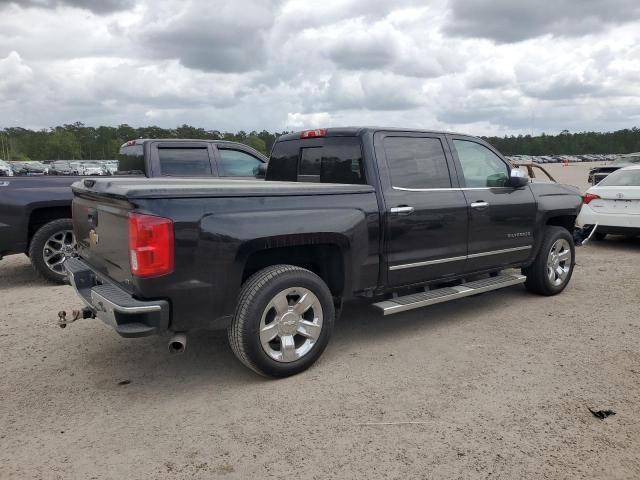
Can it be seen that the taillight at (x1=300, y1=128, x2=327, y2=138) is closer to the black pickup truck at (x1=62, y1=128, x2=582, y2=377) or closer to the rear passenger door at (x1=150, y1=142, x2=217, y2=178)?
the black pickup truck at (x1=62, y1=128, x2=582, y2=377)

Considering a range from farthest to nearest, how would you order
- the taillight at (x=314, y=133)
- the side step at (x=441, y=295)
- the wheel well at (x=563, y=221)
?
the wheel well at (x=563, y=221)
the taillight at (x=314, y=133)
the side step at (x=441, y=295)

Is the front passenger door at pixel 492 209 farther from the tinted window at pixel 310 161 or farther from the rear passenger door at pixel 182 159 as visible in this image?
the rear passenger door at pixel 182 159

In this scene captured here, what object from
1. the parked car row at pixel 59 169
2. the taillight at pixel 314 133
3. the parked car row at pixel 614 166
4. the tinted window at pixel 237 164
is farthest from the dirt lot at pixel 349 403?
the parked car row at pixel 59 169

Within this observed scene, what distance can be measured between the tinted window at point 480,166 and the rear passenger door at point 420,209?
24 centimetres

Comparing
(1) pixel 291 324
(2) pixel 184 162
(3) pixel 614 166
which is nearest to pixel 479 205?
(1) pixel 291 324

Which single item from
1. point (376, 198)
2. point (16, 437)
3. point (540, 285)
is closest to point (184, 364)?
point (16, 437)

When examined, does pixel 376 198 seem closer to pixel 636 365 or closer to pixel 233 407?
pixel 233 407

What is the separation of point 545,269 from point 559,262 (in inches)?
15.2

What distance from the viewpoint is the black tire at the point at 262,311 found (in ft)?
11.9

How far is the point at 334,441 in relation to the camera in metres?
3.07

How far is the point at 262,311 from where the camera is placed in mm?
3674

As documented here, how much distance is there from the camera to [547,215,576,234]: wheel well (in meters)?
6.27

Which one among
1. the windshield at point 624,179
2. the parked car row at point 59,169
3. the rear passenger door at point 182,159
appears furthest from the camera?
the parked car row at point 59,169

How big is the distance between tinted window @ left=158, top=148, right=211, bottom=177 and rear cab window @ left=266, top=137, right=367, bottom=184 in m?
2.43
